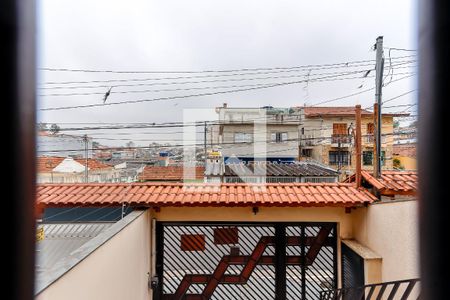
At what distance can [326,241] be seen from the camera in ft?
14.7

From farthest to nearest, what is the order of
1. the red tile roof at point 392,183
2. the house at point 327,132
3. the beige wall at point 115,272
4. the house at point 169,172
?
the house at point 327,132 → the house at point 169,172 → the red tile roof at point 392,183 → the beige wall at point 115,272

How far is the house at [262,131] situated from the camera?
21.8 metres

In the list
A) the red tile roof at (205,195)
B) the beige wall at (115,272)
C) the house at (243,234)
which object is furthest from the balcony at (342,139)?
the beige wall at (115,272)

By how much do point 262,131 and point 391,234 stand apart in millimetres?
20054

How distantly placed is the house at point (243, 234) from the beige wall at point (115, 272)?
0.06 m

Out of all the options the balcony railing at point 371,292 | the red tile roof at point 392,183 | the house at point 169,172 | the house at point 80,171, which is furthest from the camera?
the house at point 169,172

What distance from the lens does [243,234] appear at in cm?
456

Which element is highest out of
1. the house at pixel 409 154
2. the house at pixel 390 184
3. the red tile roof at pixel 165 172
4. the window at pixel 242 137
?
the window at pixel 242 137

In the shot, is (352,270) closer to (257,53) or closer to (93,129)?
(257,53)

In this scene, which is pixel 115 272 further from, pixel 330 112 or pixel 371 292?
pixel 330 112
